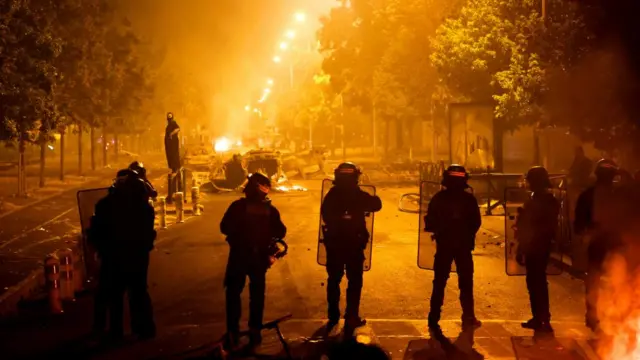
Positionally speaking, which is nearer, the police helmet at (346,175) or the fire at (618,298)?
the fire at (618,298)

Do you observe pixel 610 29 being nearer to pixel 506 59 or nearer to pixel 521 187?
pixel 521 187

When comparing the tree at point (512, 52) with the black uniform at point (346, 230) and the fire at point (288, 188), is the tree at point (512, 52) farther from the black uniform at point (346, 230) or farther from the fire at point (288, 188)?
the black uniform at point (346, 230)

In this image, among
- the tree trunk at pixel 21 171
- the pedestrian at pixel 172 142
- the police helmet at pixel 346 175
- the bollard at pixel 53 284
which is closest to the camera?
the police helmet at pixel 346 175

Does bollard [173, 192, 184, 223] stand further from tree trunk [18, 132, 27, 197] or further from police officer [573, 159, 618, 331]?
police officer [573, 159, 618, 331]

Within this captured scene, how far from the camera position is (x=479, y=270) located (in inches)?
509

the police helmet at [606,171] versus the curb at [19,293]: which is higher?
the police helmet at [606,171]

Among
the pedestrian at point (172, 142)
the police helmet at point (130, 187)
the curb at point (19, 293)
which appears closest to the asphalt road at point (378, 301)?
the curb at point (19, 293)

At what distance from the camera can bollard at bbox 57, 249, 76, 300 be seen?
988 cm

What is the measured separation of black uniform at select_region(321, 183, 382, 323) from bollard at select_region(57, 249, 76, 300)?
3660mm

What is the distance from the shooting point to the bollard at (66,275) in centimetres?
988

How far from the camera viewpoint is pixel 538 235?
8.43 m

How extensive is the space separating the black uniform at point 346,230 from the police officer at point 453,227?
2.38 ft

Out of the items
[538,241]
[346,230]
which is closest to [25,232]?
[346,230]

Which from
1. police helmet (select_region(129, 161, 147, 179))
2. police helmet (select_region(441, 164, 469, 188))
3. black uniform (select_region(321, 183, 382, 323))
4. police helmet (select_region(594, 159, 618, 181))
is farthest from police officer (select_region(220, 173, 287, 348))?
police helmet (select_region(594, 159, 618, 181))
